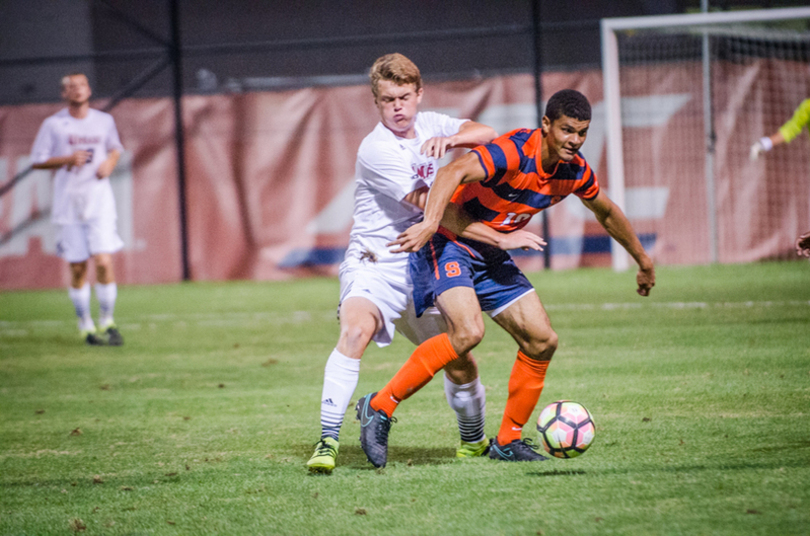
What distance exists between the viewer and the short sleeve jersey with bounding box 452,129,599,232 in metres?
4.02

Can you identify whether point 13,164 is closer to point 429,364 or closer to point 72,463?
point 72,463

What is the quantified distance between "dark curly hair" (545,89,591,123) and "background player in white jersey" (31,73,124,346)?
591 centimetres

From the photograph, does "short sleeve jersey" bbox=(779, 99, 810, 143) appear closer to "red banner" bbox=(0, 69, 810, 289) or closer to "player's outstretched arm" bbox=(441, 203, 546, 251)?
"red banner" bbox=(0, 69, 810, 289)

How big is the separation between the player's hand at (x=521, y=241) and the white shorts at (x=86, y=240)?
5.77 m

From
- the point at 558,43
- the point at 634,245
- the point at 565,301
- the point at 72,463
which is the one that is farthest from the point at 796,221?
the point at 72,463

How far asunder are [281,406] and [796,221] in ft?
31.6

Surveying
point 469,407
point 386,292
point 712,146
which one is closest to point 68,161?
point 386,292

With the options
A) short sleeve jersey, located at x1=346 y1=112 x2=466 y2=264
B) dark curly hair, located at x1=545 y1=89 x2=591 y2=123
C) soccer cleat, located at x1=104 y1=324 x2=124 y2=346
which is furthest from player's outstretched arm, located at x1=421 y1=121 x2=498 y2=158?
soccer cleat, located at x1=104 y1=324 x2=124 y2=346

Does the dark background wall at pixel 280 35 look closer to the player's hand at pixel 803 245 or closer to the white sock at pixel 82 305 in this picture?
the white sock at pixel 82 305

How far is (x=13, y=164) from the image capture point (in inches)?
567

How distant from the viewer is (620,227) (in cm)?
439

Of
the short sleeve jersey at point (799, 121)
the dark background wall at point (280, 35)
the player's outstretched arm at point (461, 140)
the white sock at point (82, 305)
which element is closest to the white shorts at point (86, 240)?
the white sock at point (82, 305)

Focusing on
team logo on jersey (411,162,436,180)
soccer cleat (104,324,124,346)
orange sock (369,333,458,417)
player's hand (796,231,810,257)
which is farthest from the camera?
soccer cleat (104,324,124,346)

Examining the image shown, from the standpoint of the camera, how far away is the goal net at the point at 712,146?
41.9 ft
